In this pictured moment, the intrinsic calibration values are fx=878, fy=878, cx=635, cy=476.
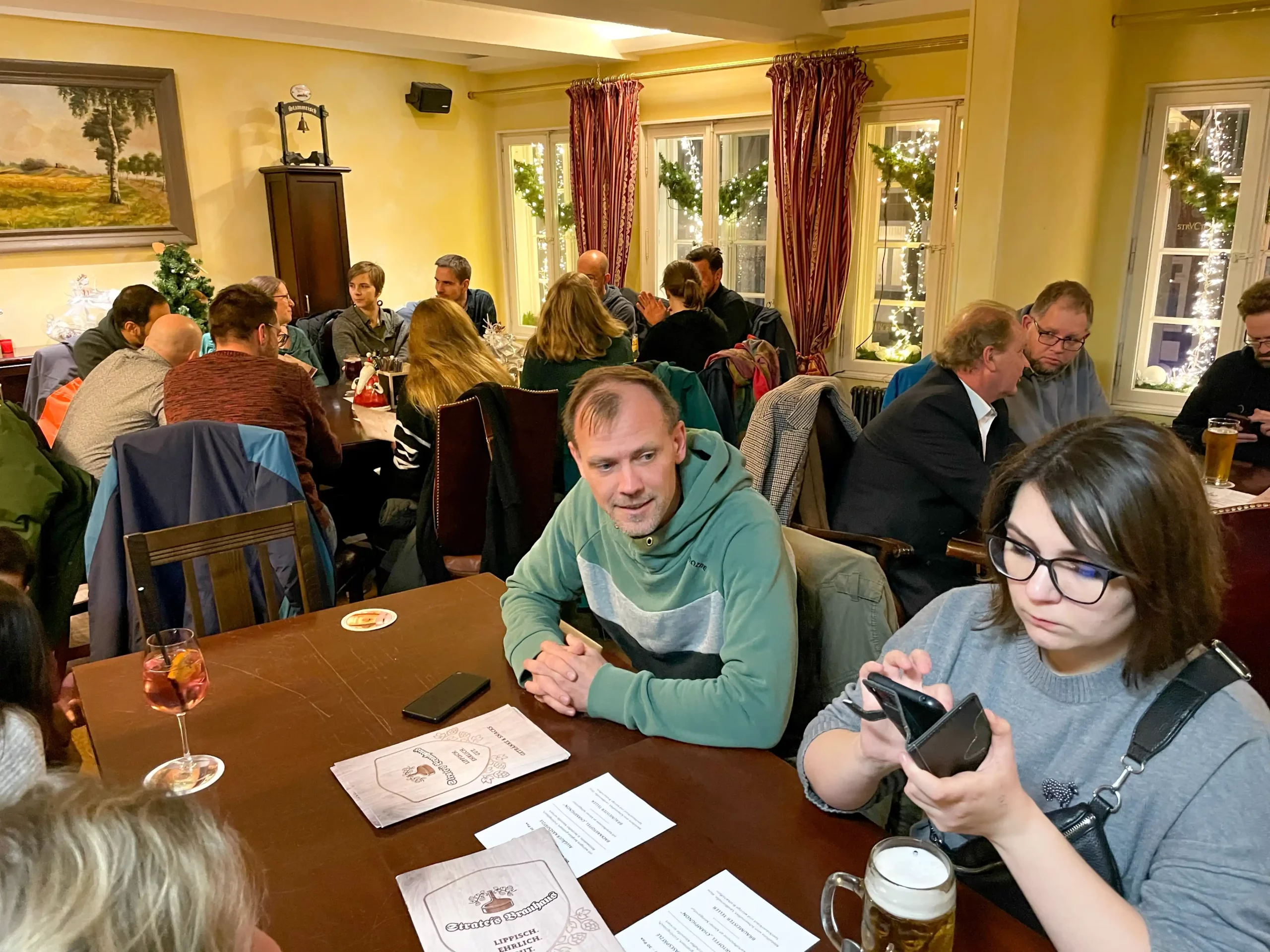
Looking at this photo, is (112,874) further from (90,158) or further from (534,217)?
(534,217)

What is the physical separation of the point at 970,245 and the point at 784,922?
3800mm

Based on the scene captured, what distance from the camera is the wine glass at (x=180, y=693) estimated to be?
4.08 feet

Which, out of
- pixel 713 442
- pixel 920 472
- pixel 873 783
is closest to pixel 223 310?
pixel 713 442

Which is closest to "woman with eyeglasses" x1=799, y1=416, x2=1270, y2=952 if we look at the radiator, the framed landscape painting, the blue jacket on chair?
the blue jacket on chair

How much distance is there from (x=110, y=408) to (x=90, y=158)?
3.53 m

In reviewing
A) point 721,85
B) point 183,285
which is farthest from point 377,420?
point 721,85

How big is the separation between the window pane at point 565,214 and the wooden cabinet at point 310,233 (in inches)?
64.5

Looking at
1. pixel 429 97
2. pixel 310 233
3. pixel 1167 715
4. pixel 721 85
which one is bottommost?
pixel 1167 715

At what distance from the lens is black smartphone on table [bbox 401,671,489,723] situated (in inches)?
55.2

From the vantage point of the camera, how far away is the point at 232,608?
1.95 m

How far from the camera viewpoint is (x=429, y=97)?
6750 mm

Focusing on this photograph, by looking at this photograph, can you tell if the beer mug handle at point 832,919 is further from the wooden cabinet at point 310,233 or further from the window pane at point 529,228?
the window pane at point 529,228

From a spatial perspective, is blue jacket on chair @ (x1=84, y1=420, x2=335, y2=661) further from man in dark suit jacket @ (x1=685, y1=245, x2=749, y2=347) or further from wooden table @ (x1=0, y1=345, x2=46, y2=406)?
wooden table @ (x1=0, y1=345, x2=46, y2=406)

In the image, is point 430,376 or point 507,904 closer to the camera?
point 507,904
